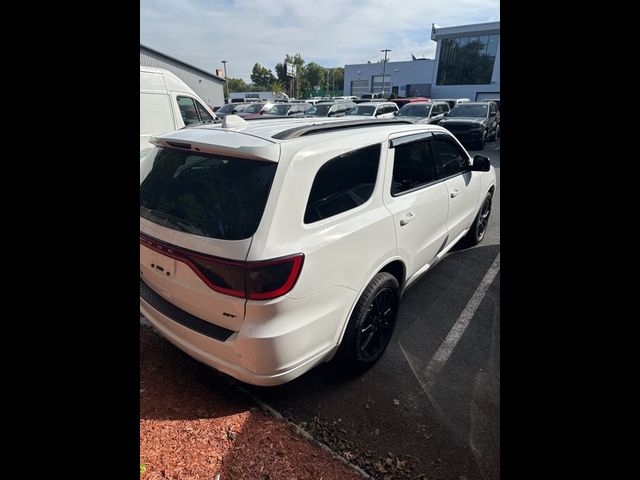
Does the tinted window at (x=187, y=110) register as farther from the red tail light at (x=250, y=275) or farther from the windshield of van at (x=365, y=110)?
the windshield of van at (x=365, y=110)

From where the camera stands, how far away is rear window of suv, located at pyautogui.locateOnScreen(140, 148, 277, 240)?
6.72ft

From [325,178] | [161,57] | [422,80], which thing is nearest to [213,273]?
[325,178]

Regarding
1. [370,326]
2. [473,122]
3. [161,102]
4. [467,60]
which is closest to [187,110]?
[161,102]

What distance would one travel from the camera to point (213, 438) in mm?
2215

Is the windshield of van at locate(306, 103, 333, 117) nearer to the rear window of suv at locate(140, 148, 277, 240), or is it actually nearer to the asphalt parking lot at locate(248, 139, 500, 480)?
the asphalt parking lot at locate(248, 139, 500, 480)

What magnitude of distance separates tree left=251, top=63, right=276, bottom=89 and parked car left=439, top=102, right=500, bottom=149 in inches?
3401

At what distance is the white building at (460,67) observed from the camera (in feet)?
133

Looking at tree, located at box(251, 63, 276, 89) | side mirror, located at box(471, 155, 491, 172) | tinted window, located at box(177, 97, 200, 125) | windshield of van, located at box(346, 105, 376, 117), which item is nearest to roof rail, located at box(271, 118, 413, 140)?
side mirror, located at box(471, 155, 491, 172)

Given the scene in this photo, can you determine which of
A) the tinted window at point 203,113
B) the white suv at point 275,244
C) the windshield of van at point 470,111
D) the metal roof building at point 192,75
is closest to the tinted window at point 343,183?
the white suv at point 275,244

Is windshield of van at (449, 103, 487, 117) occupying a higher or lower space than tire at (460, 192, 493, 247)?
higher

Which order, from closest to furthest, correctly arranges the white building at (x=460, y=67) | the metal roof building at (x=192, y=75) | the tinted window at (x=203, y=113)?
1. the tinted window at (x=203, y=113)
2. the metal roof building at (x=192, y=75)
3. the white building at (x=460, y=67)

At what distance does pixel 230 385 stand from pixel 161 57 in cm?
2807

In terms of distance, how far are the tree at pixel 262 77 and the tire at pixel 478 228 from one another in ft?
319
